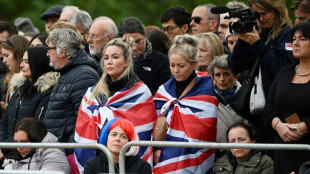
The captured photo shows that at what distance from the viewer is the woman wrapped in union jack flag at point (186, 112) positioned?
8375 mm

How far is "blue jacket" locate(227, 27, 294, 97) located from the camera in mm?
8281

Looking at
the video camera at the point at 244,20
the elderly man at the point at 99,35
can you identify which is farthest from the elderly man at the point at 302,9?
the elderly man at the point at 99,35

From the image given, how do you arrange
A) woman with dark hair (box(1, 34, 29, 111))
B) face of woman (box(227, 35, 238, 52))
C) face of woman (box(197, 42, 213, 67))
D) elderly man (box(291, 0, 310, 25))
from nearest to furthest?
elderly man (box(291, 0, 310, 25))
face of woman (box(227, 35, 238, 52))
face of woman (box(197, 42, 213, 67))
woman with dark hair (box(1, 34, 29, 111))

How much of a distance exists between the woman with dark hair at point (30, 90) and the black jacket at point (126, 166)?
5.90 feet

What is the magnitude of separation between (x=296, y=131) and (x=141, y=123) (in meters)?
1.65

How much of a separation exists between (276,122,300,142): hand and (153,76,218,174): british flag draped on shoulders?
92cm

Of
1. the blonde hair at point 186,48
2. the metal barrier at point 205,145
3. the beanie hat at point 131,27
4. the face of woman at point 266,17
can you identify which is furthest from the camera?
the beanie hat at point 131,27

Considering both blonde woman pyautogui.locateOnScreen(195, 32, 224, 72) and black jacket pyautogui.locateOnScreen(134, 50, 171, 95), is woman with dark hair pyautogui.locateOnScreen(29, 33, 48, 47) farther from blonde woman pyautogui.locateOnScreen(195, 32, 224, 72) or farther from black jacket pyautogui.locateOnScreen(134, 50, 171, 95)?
blonde woman pyautogui.locateOnScreen(195, 32, 224, 72)

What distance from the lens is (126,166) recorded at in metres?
7.72

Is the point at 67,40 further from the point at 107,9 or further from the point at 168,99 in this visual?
the point at 107,9

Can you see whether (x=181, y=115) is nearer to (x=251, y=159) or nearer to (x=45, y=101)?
(x=251, y=159)

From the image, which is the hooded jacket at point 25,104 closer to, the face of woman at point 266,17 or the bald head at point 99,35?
the bald head at point 99,35

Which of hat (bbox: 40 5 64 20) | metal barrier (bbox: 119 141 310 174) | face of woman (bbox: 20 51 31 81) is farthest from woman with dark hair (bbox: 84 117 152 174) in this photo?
hat (bbox: 40 5 64 20)

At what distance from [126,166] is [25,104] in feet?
7.60
